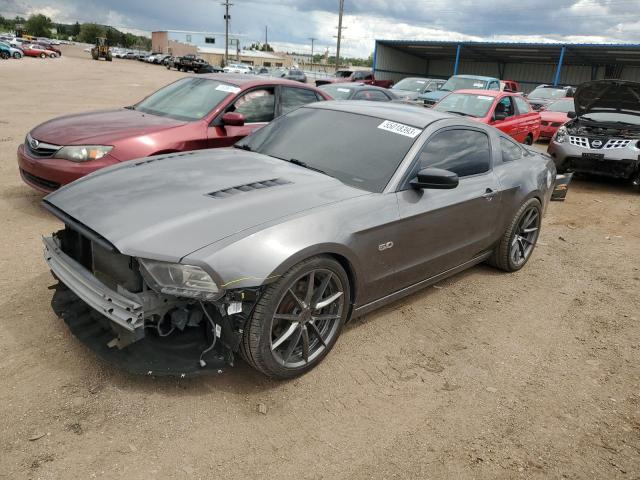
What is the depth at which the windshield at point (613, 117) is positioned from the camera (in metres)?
8.66

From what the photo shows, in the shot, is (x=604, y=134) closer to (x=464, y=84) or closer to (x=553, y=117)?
(x=553, y=117)

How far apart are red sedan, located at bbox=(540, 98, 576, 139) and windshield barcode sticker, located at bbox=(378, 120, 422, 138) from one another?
11.1 metres

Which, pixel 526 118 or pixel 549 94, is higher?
pixel 549 94

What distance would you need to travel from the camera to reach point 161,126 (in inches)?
205

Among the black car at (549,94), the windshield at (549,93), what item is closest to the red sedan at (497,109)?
the black car at (549,94)

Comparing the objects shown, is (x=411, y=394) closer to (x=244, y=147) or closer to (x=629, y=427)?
(x=629, y=427)

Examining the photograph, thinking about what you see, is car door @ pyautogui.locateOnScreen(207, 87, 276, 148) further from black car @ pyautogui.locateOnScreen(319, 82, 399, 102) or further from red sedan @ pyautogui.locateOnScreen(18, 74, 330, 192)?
black car @ pyautogui.locateOnScreen(319, 82, 399, 102)

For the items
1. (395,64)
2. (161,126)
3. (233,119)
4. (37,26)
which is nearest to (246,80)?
(233,119)

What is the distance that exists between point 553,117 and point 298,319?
13.1 metres

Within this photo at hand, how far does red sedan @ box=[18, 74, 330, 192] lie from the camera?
4723 mm

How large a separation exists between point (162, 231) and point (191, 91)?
4004mm

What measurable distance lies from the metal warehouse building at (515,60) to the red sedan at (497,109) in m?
20.1

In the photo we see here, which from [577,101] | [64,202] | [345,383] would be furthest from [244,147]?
[577,101]

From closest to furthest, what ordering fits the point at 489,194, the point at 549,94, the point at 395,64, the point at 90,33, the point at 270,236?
the point at 270,236 < the point at 489,194 < the point at 549,94 < the point at 395,64 < the point at 90,33
